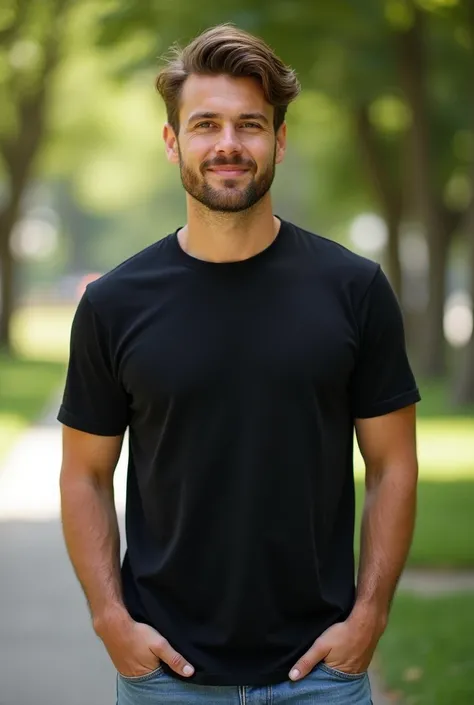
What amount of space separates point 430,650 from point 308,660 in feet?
13.1

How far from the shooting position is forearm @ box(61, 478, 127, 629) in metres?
3.29

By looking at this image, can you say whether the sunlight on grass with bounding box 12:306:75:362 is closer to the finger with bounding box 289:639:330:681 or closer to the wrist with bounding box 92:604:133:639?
the wrist with bounding box 92:604:133:639

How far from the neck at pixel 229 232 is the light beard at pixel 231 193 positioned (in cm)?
3

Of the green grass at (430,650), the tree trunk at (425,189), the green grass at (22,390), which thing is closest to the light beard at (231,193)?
the green grass at (430,650)

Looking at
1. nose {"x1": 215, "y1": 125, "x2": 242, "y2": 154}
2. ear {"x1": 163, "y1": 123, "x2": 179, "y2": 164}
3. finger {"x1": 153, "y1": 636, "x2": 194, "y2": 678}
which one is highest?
ear {"x1": 163, "y1": 123, "x2": 179, "y2": 164}

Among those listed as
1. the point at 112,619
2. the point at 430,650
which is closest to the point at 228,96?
the point at 112,619

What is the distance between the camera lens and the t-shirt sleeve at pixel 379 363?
10.6 ft

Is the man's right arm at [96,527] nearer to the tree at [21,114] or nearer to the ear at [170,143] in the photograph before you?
the ear at [170,143]

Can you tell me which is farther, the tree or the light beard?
the tree

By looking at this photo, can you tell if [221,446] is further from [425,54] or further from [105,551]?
[425,54]

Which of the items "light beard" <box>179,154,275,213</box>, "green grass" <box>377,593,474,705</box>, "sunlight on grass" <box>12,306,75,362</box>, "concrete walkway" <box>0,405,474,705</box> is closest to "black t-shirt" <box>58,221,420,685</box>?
"light beard" <box>179,154,275,213</box>

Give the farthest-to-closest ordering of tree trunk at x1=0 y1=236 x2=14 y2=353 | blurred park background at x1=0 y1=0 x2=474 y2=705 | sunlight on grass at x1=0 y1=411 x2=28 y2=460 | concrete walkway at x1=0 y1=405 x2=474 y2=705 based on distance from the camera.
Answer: tree trunk at x1=0 y1=236 x2=14 y2=353 → sunlight on grass at x1=0 y1=411 x2=28 y2=460 → blurred park background at x1=0 y1=0 x2=474 y2=705 → concrete walkway at x1=0 y1=405 x2=474 y2=705

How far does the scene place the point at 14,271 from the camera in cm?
3488

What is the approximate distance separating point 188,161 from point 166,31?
44.9ft
